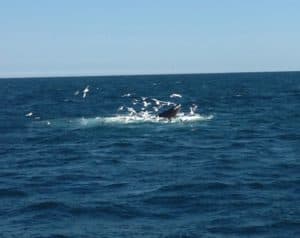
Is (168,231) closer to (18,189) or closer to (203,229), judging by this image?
(203,229)

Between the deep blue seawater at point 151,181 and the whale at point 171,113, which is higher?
the whale at point 171,113

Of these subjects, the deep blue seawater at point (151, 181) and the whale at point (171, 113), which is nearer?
the deep blue seawater at point (151, 181)

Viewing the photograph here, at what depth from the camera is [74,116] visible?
69.6 metres

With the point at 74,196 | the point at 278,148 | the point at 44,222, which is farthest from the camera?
the point at 278,148

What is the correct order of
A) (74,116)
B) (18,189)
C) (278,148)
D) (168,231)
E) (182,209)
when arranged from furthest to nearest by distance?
(74,116) → (278,148) → (18,189) → (182,209) → (168,231)

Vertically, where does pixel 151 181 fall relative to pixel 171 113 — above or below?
below

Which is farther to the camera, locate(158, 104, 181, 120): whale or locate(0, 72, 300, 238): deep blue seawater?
locate(158, 104, 181, 120): whale

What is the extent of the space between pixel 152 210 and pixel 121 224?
2133mm

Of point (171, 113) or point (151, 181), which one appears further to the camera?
point (171, 113)

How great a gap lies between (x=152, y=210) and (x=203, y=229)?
3.22 metres

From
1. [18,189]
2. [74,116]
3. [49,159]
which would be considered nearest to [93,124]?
[74,116]

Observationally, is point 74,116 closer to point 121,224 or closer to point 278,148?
point 278,148

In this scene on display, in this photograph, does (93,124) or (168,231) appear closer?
(168,231)

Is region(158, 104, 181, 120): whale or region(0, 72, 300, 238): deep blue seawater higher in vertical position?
region(158, 104, 181, 120): whale
